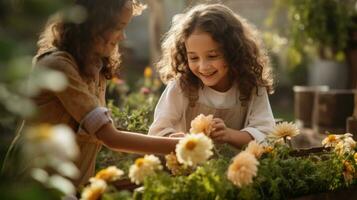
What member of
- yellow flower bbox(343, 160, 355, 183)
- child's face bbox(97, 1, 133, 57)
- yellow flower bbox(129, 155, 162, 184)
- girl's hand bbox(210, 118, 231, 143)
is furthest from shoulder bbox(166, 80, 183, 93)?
yellow flower bbox(129, 155, 162, 184)

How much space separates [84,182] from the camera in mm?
2322

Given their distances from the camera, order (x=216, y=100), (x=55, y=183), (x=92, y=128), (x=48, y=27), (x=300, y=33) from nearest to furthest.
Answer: (x=55, y=183)
(x=92, y=128)
(x=48, y=27)
(x=216, y=100)
(x=300, y=33)

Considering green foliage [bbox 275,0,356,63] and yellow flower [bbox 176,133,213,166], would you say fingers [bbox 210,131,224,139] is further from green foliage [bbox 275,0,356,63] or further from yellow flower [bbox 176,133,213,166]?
green foliage [bbox 275,0,356,63]

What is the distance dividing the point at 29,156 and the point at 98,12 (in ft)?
3.95

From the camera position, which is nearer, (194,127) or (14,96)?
(14,96)

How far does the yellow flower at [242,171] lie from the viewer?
5.78 ft

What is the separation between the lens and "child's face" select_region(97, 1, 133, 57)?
2.21 metres

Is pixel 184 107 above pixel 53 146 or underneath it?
underneath

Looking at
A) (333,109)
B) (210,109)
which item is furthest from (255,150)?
(333,109)

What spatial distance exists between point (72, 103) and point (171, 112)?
2.95 feet

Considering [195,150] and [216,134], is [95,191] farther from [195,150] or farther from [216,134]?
[216,134]

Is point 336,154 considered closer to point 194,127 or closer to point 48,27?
point 194,127

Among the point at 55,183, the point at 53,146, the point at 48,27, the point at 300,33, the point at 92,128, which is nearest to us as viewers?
the point at 53,146

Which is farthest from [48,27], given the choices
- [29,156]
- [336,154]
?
[29,156]
